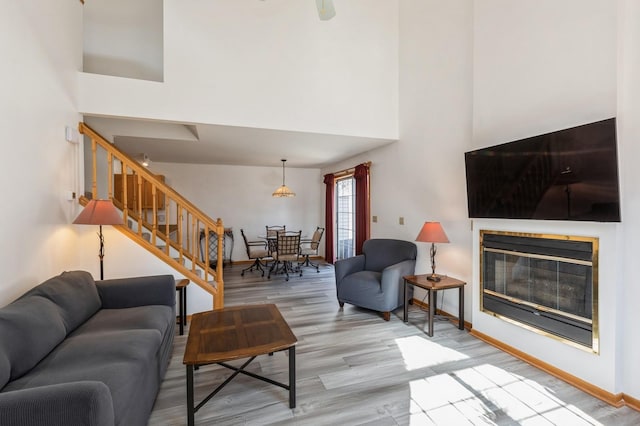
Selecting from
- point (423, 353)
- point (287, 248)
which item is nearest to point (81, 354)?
point (423, 353)

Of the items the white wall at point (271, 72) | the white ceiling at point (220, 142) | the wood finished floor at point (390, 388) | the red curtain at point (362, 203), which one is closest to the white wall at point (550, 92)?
the wood finished floor at point (390, 388)

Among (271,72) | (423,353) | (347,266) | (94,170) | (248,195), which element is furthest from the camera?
(248,195)

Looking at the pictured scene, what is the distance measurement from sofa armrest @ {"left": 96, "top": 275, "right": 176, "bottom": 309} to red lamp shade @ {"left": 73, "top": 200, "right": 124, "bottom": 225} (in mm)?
544

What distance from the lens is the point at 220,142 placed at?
15.8 ft

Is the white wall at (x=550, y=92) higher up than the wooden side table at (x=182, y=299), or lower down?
higher up

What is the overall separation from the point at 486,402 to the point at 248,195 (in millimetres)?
6580

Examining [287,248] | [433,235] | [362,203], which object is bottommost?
[287,248]

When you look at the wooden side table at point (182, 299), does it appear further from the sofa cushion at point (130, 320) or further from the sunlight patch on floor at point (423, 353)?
the sunlight patch on floor at point (423, 353)

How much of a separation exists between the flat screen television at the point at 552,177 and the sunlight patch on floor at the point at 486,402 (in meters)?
1.33

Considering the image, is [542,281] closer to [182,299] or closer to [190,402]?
[190,402]

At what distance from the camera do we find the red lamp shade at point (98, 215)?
2.65 m

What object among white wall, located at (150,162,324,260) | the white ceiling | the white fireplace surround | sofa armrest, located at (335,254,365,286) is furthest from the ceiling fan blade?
white wall, located at (150,162,324,260)

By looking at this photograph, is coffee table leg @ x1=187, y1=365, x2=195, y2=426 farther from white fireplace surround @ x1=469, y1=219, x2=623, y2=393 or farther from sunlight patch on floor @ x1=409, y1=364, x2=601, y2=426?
white fireplace surround @ x1=469, y1=219, x2=623, y2=393

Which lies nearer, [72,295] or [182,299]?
[72,295]
